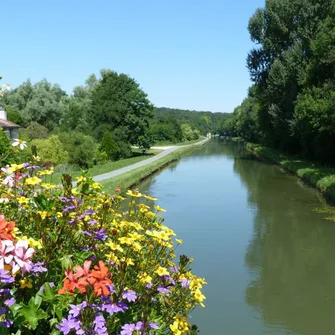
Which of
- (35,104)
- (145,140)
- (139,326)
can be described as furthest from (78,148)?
(139,326)

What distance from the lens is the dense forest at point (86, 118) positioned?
2823cm

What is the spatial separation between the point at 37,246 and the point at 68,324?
21.1 inches

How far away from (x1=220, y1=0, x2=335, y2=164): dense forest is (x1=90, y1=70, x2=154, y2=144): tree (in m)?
10.8

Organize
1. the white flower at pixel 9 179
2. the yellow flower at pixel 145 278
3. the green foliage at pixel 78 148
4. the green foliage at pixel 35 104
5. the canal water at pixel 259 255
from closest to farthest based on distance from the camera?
the yellow flower at pixel 145 278
the white flower at pixel 9 179
the canal water at pixel 259 255
the green foliage at pixel 78 148
the green foliage at pixel 35 104

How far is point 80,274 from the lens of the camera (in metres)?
2.12

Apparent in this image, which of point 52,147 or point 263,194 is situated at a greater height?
point 52,147

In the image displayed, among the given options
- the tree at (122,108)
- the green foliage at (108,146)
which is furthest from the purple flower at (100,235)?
the tree at (122,108)

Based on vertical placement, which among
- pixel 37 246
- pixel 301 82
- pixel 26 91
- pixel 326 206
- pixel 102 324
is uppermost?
pixel 26 91

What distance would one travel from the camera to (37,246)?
2.41 meters

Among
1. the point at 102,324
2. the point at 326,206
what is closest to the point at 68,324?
the point at 102,324

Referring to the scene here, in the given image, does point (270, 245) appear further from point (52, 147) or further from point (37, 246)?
point (52, 147)

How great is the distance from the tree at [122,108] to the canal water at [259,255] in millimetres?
16664

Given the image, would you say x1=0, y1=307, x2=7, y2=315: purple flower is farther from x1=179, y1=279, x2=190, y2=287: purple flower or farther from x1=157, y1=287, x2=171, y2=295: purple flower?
x1=179, y1=279, x2=190, y2=287: purple flower

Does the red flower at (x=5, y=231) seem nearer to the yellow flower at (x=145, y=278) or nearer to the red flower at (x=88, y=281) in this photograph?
the red flower at (x=88, y=281)
